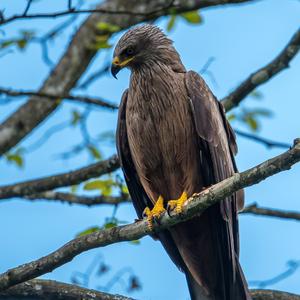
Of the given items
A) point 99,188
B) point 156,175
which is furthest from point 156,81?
point 99,188

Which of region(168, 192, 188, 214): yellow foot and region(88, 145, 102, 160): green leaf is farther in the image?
region(88, 145, 102, 160): green leaf

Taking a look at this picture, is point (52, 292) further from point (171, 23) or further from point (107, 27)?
point (171, 23)

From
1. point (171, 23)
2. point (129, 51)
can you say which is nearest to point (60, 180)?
point (129, 51)

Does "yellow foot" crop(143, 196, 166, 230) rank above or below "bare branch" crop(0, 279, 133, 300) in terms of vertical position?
above

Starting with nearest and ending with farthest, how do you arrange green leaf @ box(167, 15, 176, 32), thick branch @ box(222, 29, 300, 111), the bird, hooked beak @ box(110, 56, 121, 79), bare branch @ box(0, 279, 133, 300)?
bare branch @ box(0, 279, 133, 300) → the bird → hooked beak @ box(110, 56, 121, 79) → thick branch @ box(222, 29, 300, 111) → green leaf @ box(167, 15, 176, 32)

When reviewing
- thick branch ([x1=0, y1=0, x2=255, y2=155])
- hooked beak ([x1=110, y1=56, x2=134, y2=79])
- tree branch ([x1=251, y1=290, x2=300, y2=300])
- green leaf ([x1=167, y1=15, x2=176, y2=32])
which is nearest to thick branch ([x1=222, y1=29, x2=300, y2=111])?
thick branch ([x1=0, y1=0, x2=255, y2=155])

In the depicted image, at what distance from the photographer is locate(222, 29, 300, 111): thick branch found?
830 centimetres

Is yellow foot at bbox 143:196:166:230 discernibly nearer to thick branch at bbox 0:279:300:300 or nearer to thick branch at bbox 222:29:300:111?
thick branch at bbox 0:279:300:300

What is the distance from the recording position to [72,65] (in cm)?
859

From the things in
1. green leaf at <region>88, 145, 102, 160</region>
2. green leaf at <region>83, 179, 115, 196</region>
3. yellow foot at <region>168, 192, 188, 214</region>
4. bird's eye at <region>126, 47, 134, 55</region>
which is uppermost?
green leaf at <region>88, 145, 102, 160</region>

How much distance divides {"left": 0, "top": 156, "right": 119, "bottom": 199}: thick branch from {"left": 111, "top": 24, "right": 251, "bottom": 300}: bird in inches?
36.1

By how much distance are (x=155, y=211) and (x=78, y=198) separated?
2.07m

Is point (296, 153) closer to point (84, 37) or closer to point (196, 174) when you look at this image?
point (196, 174)

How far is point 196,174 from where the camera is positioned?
22.5ft
